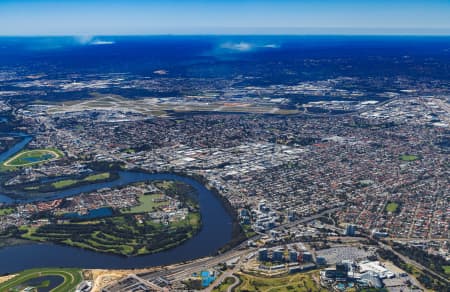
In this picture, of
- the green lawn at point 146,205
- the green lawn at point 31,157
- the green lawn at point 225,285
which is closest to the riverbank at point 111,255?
the green lawn at point 225,285

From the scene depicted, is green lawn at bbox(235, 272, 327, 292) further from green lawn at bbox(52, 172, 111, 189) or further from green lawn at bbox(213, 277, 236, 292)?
green lawn at bbox(52, 172, 111, 189)

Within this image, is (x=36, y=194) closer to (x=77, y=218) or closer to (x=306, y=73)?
(x=77, y=218)

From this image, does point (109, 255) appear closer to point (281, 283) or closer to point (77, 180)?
point (281, 283)

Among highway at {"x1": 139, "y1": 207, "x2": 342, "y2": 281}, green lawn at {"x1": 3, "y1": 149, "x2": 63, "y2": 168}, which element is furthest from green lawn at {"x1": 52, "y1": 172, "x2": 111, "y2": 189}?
highway at {"x1": 139, "y1": 207, "x2": 342, "y2": 281}

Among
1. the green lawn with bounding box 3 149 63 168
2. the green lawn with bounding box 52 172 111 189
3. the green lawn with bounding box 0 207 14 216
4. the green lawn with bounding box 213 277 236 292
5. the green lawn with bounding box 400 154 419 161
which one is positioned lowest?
the green lawn with bounding box 213 277 236 292

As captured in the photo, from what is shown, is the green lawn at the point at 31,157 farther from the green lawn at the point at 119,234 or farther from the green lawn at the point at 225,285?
the green lawn at the point at 225,285

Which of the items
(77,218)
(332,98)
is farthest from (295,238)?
(332,98)
